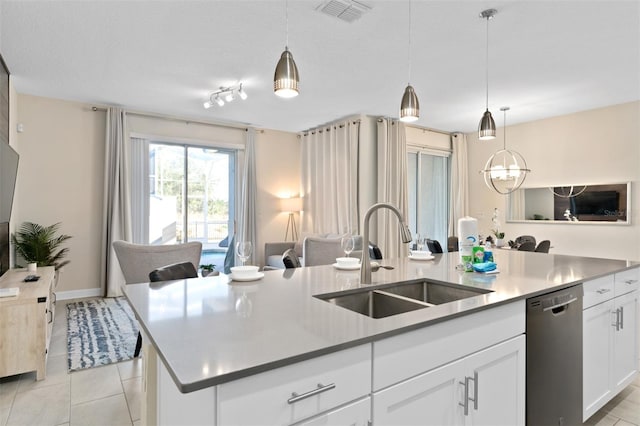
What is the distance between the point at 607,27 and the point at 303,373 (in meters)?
3.77

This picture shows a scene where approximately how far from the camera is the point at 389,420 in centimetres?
112

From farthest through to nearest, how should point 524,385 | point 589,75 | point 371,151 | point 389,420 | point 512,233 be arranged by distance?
1. point 512,233
2. point 371,151
3. point 589,75
4. point 524,385
5. point 389,420

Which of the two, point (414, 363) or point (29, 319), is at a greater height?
point (414, 363)

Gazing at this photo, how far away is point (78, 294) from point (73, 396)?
320cm

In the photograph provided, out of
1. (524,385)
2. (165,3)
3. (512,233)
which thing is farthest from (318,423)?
(512,233)

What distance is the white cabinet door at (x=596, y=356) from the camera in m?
1.97

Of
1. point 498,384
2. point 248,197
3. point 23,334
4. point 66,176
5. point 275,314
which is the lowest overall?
point 23,334

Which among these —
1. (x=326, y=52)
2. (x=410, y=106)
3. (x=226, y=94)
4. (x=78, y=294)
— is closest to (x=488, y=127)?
(x=410, y=106)

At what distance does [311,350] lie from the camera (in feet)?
3.14

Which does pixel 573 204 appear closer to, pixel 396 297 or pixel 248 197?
pixel 248 197

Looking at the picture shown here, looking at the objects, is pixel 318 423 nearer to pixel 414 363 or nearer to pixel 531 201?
pixel 414 363

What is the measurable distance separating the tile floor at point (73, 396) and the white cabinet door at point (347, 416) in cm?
166

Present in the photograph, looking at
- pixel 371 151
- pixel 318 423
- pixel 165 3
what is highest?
pixel 165 3

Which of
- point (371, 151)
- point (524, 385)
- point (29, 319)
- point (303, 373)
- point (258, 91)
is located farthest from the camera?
point (371, 151)
